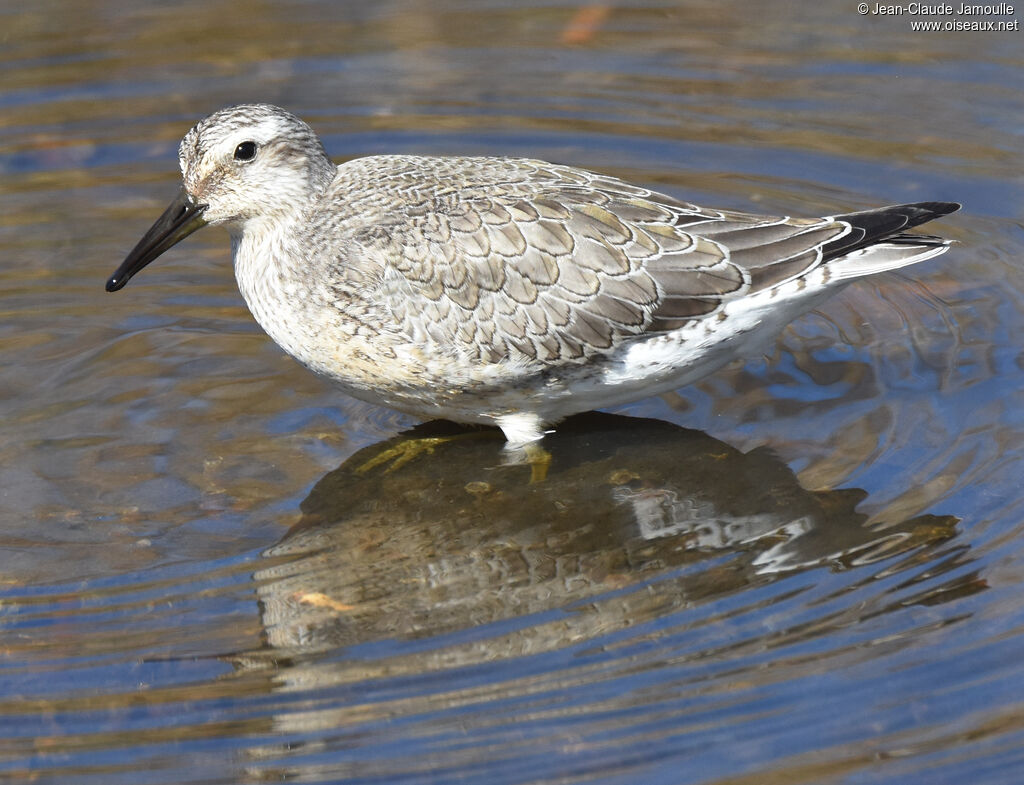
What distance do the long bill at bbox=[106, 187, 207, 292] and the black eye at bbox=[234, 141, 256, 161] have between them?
0.33 m

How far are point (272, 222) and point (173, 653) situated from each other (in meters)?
2.58

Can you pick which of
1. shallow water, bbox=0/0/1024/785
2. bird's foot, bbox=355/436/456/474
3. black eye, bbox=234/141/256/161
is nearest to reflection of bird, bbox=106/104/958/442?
black eye, bbox=234/141/256/161

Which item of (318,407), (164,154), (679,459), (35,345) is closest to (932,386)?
(679,459)

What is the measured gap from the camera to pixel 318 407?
8555 mm

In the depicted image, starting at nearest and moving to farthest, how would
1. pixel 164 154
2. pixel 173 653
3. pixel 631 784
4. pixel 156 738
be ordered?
1. pixel 631 784
2. pixel 156 738
3. pixel 173 653
4. pixel 164 154

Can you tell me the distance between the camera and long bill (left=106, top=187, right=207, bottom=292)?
7.83 metres

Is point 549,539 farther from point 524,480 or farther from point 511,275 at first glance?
point 511,275

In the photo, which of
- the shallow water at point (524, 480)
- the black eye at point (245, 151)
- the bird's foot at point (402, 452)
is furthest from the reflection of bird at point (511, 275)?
the shallow water at point (524, 480)

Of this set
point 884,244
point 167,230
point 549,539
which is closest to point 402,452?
point 549,539

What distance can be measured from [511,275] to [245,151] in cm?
158

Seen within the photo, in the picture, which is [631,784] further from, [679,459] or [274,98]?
[274,98]

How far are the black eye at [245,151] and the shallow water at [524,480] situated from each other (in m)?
1.49

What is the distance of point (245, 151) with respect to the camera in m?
7.77

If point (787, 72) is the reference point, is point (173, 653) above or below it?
below
